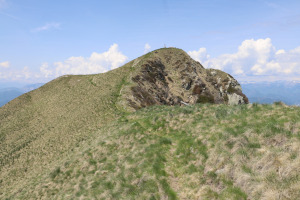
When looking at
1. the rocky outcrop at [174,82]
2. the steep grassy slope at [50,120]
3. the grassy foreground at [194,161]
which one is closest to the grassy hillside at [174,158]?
the grassy foreground at [194,161]

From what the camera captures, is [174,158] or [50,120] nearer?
[174,158]

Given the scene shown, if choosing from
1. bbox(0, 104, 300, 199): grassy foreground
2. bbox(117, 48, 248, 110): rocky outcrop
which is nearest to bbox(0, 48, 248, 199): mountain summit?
bbox(117, 48, 248, 110): rocky outcrop

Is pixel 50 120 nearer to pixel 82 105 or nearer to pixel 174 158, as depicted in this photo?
pixel 82 105

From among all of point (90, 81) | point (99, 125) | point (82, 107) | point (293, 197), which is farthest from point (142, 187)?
point (90, 81)

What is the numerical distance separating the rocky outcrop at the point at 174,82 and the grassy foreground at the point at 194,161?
31.7 meters

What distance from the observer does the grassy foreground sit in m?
12.1

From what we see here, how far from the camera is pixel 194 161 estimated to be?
17.0 m

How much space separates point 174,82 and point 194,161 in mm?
62705

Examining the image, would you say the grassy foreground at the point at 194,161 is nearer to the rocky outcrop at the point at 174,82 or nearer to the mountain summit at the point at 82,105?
the mountain summit at the point at 82,105

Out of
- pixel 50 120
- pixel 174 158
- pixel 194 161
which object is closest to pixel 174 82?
pixel 50 120

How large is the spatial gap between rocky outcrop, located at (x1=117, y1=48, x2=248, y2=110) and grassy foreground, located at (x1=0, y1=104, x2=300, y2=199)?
104 feet

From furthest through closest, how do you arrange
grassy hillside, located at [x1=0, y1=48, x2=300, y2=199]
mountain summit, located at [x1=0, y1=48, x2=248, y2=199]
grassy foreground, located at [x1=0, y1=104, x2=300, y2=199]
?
1. mountain summit, located at [x1=0, y1=48, x2=248, y2=199]
2. grassy hillside, located at [x1=0, y1=48, x2=300, y2=199]
3. grassy foreground, located at [x1=0, y1=104, x2=300, y2=199]

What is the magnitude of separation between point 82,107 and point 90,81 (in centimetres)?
2237

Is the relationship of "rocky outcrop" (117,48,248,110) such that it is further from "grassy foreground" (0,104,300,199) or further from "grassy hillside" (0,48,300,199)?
"grassy foreground" (0,104,300,199)
